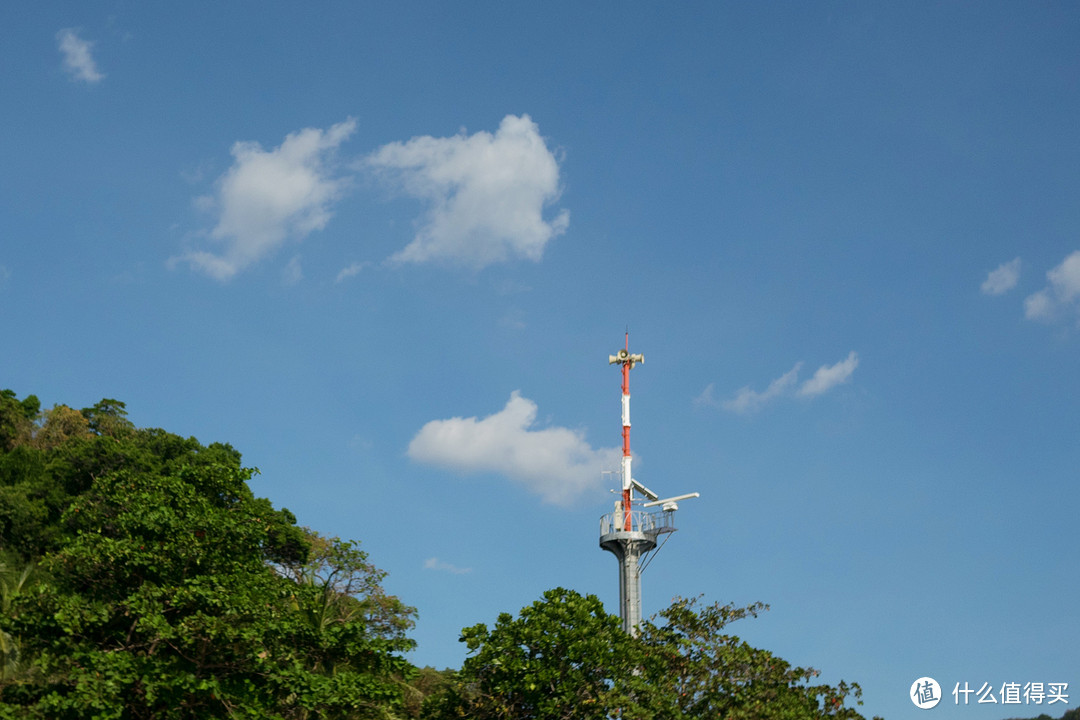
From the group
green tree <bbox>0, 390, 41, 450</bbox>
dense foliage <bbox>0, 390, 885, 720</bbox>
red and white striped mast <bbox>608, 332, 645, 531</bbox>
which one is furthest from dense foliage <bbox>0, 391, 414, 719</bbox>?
green tree <bbox>0, 390, 41, 450</bbox>

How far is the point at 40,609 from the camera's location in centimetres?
1878

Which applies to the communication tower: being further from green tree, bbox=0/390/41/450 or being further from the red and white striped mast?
green tree, bbox=0/390/41/450

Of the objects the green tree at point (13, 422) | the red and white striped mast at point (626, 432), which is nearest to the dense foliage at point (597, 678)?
the red and white striped mast at point (626, 432)

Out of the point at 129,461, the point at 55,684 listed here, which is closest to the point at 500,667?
the point at 55,684

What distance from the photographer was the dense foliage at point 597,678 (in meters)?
20.2

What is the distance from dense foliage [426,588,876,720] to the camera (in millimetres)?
20203

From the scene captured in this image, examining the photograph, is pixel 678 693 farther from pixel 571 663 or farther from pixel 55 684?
pixel 55 684

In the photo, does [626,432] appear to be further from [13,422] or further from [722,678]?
[13,422]

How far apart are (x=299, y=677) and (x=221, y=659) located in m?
1.46

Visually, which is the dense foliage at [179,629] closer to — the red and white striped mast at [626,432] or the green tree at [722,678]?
the green tree at [722,678]

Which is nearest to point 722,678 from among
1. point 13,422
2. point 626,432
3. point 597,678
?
point 597,678

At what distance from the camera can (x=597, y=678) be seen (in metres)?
20.5

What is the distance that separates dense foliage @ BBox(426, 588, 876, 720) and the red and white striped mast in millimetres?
14952

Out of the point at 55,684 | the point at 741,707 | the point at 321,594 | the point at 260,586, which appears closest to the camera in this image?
the point at 55,684
